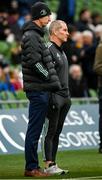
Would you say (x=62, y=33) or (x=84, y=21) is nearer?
(x=62, y=33)

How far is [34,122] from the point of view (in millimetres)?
11430

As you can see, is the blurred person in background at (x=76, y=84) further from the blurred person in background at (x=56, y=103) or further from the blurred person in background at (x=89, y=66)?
the blurred person in background at (x=56, y=103)

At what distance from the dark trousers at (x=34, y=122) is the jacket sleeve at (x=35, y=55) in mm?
302


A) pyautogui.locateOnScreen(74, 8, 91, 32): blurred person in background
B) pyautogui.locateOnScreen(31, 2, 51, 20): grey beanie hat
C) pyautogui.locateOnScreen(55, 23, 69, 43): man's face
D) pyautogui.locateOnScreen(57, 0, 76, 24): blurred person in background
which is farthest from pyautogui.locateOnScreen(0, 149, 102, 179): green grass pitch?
pyautogui.locateOnScreen(74, 8, 91, 32): blurred person in background

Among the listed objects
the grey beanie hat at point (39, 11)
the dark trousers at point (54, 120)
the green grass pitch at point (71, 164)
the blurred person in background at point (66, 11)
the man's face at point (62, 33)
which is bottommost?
the green grass pitch at point (71, 164)

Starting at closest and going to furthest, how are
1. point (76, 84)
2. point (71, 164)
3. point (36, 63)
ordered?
point (36, 63) → point (71, 164) → point (76, 84)

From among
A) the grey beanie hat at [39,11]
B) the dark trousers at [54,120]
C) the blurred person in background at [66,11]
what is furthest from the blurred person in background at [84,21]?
the grey beanie hat at [39,11]

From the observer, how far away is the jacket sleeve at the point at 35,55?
1129 cm

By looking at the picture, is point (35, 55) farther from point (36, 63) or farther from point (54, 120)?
point (54, 120)

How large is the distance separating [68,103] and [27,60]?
3.48ft

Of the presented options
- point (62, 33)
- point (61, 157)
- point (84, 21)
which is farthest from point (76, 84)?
point (62, 33)

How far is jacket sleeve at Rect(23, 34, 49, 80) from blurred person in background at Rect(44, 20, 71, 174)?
61 cm

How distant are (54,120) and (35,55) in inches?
40.1

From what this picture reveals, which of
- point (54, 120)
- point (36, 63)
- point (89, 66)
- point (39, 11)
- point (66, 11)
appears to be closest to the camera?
point (36, 63)
